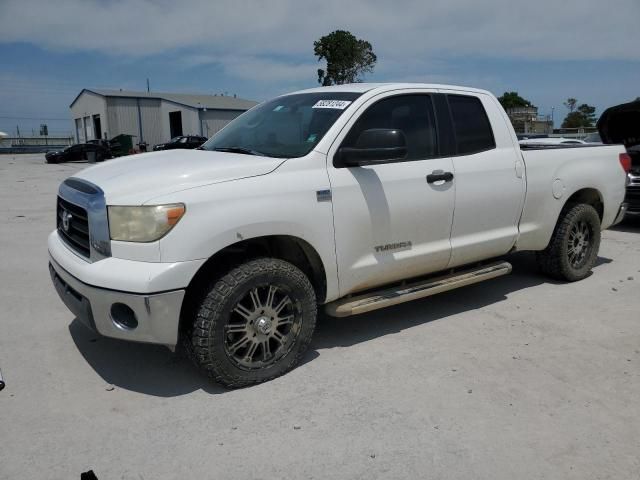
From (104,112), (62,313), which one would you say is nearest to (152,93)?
(104,112)

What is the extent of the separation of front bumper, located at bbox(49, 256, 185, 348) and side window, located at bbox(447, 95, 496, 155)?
2.60 metres

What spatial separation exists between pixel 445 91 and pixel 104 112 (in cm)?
5124

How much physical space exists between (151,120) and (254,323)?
52.8 m

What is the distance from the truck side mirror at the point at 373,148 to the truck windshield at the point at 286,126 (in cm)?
23

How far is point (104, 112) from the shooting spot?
50531mm

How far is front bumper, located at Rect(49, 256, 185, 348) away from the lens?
304 centimetres

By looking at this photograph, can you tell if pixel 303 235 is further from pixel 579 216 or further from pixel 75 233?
pixel 579 216

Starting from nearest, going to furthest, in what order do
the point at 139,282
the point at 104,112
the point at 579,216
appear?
the point at 139,282 → the point at 579,216 → the point at 104,112

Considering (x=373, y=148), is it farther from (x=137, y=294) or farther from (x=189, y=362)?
(x=189, y=362)

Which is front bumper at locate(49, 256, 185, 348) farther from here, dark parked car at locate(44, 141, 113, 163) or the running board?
dark parked car at locate(44, 141, 113, 163)

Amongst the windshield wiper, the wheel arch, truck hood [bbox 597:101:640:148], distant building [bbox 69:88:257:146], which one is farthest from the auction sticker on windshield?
distant building [bbox 69:88:257:146]

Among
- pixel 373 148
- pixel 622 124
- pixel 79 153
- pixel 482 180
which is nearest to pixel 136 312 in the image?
pixel 373 148

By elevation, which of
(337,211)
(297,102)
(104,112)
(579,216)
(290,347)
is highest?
(104,112)

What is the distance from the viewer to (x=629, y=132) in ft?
28.2
